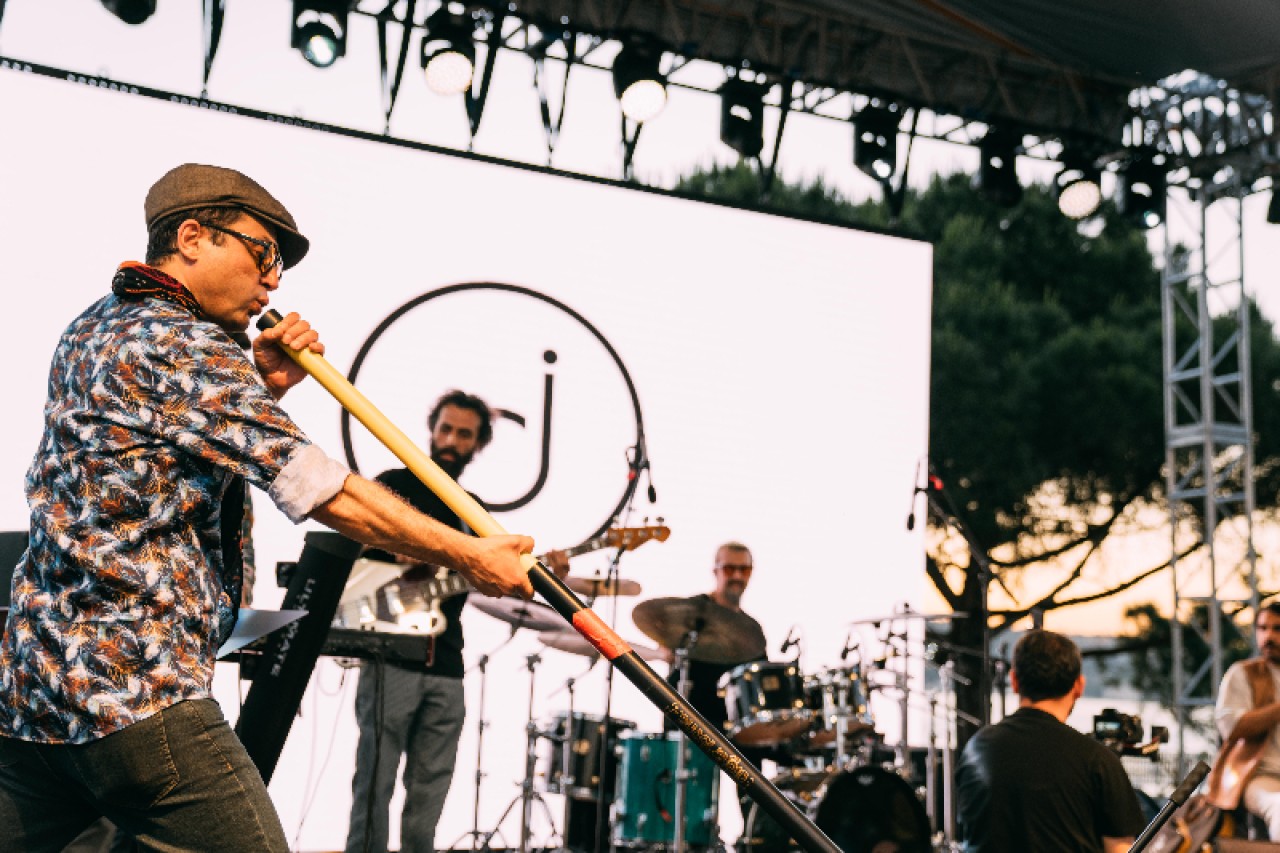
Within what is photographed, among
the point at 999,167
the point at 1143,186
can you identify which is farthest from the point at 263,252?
the point at 1143,186

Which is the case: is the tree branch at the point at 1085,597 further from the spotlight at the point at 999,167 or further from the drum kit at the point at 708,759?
the drum kit at the point at 708,759

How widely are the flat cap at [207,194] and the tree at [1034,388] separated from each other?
11.0 meters

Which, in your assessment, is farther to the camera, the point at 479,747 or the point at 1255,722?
the point at 479,747

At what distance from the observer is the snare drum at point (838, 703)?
6.16m

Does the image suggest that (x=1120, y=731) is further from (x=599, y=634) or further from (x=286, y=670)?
(x=599, y=634)

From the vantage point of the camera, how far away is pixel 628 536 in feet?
19.5

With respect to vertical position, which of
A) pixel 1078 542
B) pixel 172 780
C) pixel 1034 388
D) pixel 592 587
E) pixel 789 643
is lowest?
pixel 172 780

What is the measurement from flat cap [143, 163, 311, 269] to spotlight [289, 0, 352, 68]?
Answer: 539cm

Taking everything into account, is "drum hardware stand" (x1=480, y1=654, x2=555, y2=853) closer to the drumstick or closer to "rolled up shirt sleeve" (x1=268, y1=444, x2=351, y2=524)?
the drumstick

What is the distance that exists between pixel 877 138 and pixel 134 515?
7325 millimetres

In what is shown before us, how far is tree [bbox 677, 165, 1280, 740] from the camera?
13023mm

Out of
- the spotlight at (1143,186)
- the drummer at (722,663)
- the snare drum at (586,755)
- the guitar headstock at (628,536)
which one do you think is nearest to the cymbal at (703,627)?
the drummer at (722,663)

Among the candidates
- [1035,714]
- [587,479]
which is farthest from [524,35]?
[1035,714]

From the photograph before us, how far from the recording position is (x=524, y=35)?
7.84 m
